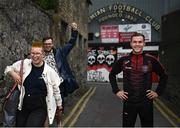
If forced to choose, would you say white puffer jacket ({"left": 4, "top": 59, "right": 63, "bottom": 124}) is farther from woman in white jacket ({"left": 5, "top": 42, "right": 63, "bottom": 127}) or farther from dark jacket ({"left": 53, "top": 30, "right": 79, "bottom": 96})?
dark jacket ({"left": 53, "top": 30, "right": 79, "bottom": 96})

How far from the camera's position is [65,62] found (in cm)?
768

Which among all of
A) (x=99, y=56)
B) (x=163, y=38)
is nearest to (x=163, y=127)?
(x=163, y=38)

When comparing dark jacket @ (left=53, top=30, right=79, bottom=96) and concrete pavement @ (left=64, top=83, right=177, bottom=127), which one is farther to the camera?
concrete pavement @ (left=64, top=83, right=177, bottom=127)

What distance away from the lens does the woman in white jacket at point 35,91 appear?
18.5 feet

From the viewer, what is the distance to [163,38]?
68.1 feet

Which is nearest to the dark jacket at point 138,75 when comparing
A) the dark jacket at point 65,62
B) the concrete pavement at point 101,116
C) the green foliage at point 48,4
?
the dark jacket at point 65,62

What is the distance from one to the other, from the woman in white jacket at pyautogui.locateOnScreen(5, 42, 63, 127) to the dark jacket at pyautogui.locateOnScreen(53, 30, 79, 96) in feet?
5.59

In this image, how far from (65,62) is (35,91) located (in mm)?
2073

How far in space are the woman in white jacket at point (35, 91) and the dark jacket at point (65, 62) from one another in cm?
170

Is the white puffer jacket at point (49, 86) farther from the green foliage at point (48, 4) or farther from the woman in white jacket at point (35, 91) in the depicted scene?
the green foliage at point (48, 4)

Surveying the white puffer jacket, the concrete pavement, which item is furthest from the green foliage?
the white puffer jacket

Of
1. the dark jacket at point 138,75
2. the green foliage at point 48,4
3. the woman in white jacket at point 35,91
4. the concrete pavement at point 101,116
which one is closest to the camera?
the woman in white jacket at point 35,91

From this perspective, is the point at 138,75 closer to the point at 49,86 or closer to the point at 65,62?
the point at 49,86

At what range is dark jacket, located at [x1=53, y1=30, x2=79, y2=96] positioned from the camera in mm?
7539
